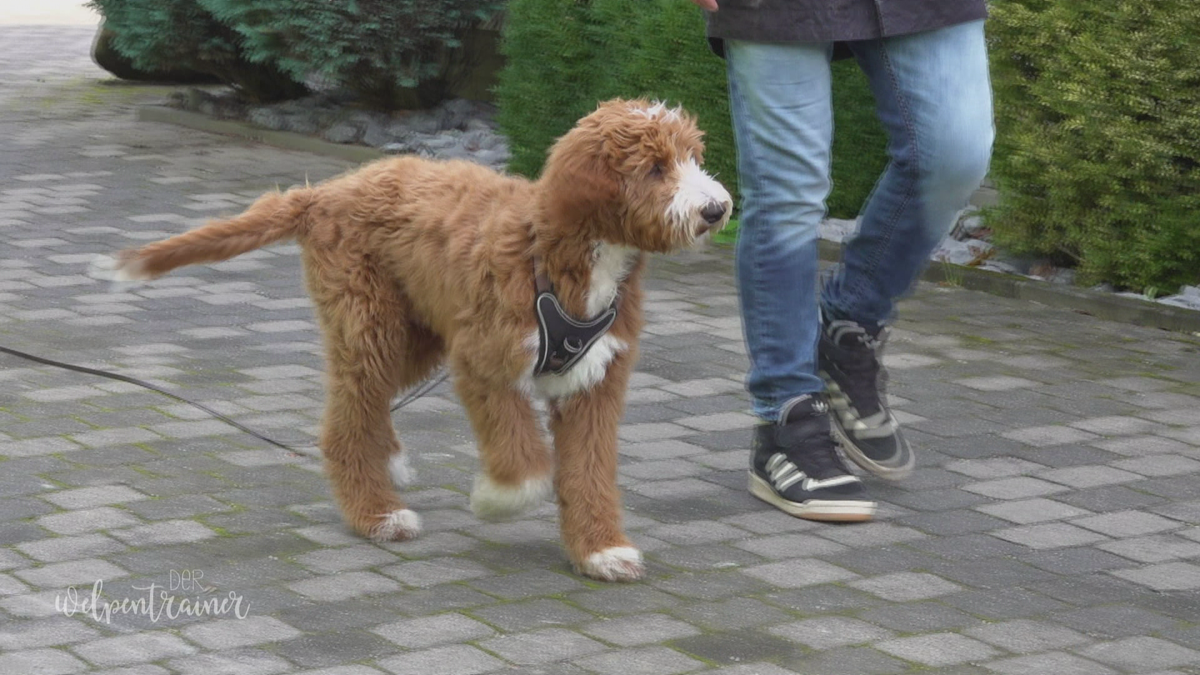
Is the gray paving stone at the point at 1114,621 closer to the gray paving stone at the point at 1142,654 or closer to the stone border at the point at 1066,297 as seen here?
the gray paving stone at the point at 1142,654

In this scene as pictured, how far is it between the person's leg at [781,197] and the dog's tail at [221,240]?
1185mm

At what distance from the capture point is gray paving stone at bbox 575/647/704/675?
143 inches

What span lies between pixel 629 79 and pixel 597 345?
5.37 m

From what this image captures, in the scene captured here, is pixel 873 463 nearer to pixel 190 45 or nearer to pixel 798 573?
pixel 798 573

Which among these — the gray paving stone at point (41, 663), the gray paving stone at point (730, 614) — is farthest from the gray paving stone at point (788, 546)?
the gray paving stone at point (41, 663)

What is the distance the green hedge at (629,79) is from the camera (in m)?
8.69

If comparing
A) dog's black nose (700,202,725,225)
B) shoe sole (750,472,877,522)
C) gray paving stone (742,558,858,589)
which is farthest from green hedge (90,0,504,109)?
dog's black nose (700,202,725,225)

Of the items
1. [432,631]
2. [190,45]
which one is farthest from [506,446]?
[190,45]

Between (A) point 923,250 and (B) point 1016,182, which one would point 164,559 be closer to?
(A) point 923,250

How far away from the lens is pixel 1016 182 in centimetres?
775

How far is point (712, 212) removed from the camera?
3881 millimetres

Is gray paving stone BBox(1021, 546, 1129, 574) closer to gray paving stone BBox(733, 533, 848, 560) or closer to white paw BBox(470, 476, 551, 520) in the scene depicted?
gray paving stone BBox(733, 533, 848, 560)

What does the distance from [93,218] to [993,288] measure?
15.0ft

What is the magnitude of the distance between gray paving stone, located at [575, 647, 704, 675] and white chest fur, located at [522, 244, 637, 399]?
0.70 m
